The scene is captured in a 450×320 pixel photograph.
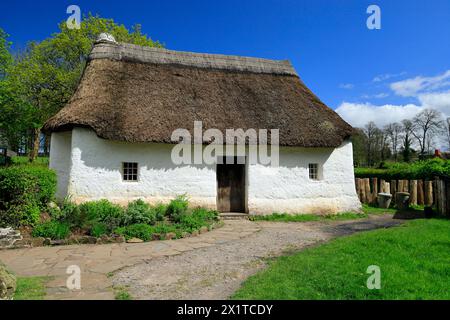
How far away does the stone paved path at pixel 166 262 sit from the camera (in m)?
4.75

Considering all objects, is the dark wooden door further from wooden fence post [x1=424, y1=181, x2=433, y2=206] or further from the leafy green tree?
the leafy green tree

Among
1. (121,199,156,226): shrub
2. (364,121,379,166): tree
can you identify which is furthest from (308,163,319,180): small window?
(364,121,379,166): tree

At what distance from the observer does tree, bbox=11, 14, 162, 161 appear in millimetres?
22484

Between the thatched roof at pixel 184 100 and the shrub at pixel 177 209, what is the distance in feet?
6.84

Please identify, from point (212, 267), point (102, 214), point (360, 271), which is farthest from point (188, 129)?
point (360, 271)

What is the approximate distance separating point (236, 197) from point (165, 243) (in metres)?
4.99

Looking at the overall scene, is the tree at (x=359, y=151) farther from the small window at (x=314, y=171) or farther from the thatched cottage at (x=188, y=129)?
the small window at (x=314, y=171)

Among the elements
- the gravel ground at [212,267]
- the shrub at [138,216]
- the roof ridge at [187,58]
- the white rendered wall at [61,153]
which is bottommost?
the gravel ground at [212,267]

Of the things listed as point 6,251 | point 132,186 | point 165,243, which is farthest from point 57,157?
point 165,243

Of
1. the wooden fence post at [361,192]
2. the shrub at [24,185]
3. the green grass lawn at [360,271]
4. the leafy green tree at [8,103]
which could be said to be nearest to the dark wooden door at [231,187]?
the green grass lawn at [360,271]

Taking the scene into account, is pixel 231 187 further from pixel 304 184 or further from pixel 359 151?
pixel 359 151

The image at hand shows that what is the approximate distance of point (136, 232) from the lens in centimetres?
837

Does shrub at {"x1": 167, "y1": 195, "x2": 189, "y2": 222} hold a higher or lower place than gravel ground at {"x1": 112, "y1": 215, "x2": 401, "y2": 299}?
higher

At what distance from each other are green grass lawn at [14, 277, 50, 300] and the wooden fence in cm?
1250
